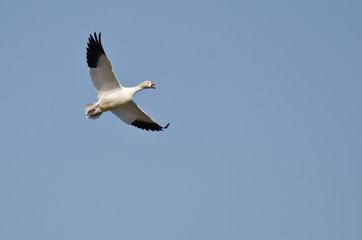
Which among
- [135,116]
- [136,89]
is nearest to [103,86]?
[136,89]

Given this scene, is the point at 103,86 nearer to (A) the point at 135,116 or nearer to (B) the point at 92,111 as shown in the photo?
(B) the point at 92,111

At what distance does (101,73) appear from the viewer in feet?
60.3

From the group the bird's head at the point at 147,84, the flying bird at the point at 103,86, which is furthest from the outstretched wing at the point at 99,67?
the bird's head at the point at 147,84

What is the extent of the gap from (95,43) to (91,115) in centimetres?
214

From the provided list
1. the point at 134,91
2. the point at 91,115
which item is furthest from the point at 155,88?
the point at 91,115

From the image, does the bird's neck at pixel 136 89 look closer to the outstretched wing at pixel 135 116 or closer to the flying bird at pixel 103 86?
the flying bird at pixel 103 86

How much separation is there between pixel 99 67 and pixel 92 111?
1.38 m

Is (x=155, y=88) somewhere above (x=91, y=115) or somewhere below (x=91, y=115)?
above

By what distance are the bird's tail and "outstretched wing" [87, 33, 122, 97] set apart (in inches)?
24.5

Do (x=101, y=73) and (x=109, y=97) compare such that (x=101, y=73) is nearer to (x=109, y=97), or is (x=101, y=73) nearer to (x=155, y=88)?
(x=109, y=97)

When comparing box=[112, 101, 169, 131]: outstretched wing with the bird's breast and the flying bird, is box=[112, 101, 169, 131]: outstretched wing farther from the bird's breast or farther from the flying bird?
the bird's breast

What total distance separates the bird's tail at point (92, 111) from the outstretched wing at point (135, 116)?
1.17m

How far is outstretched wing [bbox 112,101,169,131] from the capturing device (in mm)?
20172

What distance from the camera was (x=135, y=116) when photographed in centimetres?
2062
